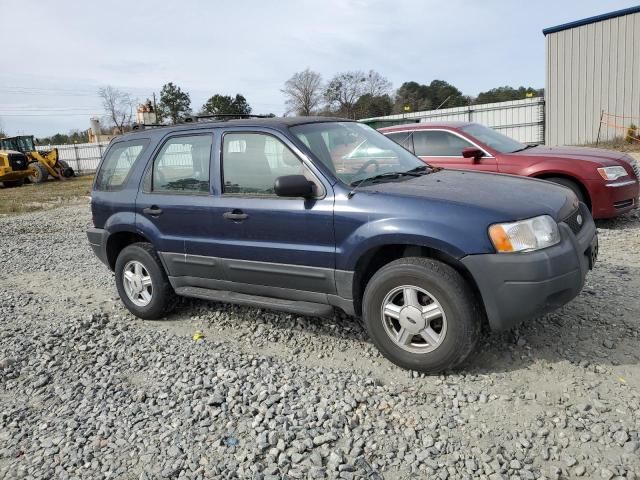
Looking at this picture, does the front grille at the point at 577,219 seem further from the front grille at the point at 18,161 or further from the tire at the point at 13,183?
the tire at the point at 13,183

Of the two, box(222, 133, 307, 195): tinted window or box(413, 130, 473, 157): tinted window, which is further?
box(413, 130, 473, 157): tinted window

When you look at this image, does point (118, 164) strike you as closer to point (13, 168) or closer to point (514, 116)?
point (514, 116)

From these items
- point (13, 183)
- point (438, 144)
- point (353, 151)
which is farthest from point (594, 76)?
point (13, 183)

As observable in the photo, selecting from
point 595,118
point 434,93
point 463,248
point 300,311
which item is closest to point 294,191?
point 300,311

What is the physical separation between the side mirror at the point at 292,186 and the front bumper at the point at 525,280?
119 centimetres

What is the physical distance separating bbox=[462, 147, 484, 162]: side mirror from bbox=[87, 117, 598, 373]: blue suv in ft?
8.98

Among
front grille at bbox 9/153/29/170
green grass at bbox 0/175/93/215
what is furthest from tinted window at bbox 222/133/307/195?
front grille at bbox 9/153/29/170

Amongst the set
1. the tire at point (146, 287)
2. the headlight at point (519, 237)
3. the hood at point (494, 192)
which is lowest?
the tire at point (146, 287)

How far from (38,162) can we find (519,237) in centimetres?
2837

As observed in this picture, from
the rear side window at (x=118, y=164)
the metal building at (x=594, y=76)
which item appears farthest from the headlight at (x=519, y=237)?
the metal building at (x=594, y=76)

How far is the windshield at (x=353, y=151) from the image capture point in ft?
12.8

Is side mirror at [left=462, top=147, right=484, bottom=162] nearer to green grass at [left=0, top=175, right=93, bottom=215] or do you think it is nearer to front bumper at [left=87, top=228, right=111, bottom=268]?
front bumper at [left=87, top=228, right=111, bottom=268]

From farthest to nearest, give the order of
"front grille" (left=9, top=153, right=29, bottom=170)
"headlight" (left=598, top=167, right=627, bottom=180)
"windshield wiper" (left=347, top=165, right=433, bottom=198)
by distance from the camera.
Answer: "front grille" (left=9, top=153, right=29, bottom=170)
"headlight" (left=598, top=167, right=627, bottom=180)
"windshield wiper" (left=347, top=165, right=433, bottom=198)

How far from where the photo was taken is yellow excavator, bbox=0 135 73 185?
26031 millimetres
